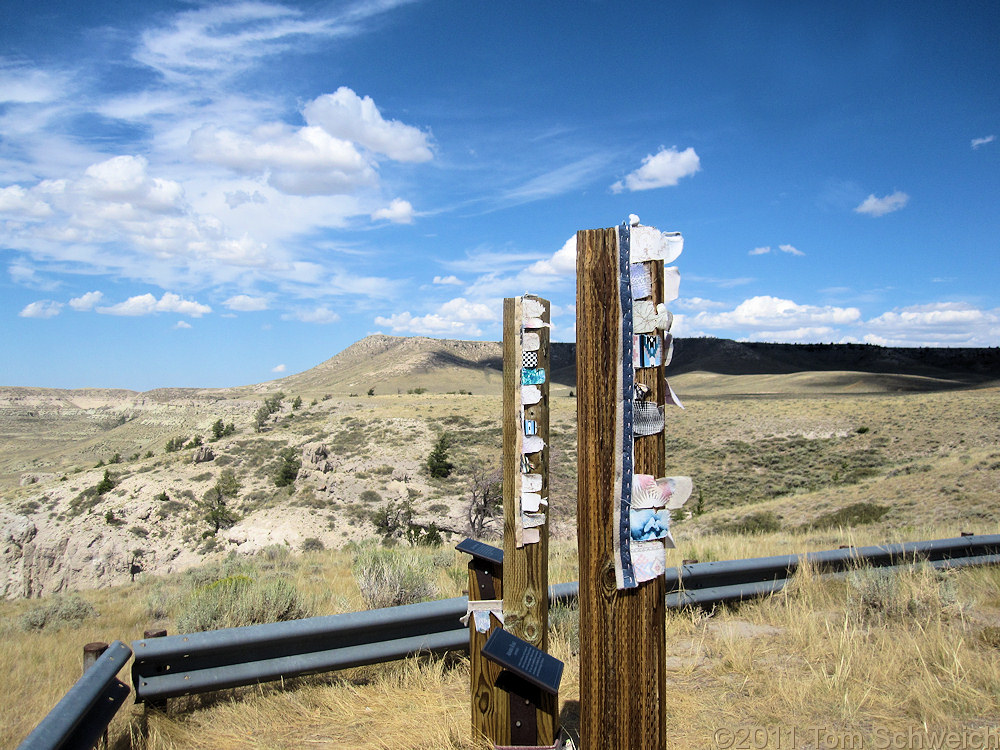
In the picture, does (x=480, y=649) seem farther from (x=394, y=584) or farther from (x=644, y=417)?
(x=394, y=584)

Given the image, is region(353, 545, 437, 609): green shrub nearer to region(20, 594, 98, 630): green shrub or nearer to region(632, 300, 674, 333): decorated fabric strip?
region(20, 594, 98, 630): green shrub

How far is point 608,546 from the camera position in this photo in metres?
2.29

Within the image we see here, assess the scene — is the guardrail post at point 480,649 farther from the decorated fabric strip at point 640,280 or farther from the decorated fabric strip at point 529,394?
the decorated fabric strip at point 640,280

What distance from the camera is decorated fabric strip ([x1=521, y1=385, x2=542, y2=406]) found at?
134 inches

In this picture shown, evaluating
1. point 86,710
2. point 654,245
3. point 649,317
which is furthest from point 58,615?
point 654,245

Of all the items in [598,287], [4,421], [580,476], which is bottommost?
[4,421]

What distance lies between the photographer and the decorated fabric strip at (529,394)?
3412mm

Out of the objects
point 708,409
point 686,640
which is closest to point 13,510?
point 686,640

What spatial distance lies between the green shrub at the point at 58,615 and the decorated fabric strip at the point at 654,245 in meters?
8.32

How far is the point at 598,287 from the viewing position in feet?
7.67

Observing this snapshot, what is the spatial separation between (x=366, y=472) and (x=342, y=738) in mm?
29992

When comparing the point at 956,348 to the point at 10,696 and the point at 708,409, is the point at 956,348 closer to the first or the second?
the point at 708,409

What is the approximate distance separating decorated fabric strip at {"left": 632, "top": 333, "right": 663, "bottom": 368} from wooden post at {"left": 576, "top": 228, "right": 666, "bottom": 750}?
4cm

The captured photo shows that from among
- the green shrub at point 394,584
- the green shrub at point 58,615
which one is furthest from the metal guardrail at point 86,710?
the green shrub at point 58,615
